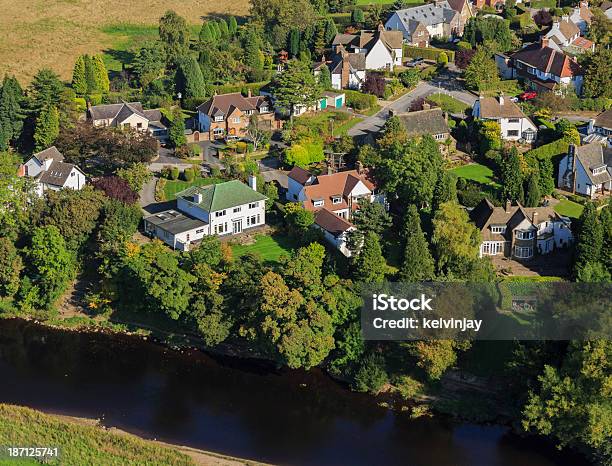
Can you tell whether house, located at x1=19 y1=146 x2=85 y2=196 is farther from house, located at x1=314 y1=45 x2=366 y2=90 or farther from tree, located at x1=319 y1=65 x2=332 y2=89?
house, located at x1=314 y1=45 x2=366 y2=90

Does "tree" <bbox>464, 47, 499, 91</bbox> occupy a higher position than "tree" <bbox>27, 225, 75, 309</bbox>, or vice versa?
"tree" <bbox>464, 47, 499, 91</bbox>

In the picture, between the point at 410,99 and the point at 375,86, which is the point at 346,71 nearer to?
the point at 375,86

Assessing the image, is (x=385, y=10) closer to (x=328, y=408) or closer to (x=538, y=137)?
(x=538, y=137)

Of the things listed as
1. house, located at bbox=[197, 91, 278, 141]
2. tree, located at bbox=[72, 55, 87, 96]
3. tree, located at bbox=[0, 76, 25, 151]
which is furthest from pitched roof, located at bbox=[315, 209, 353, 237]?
tree, located at bbox=[72, 55, 87, 96]

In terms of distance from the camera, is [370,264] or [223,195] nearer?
[370,264]

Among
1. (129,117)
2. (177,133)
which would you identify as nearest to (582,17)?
(177,133)

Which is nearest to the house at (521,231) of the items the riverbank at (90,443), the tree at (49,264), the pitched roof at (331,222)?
the pitched roof at (331,222)
